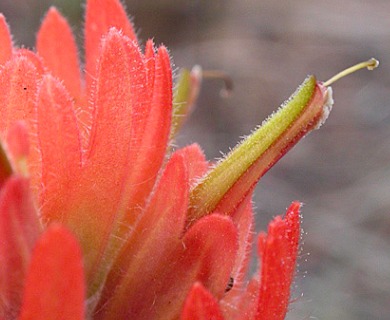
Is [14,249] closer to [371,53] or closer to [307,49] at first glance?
[371,53]

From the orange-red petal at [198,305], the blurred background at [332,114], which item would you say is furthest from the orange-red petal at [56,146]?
the blurred background at [332,114]

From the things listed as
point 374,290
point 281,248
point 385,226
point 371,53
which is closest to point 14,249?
point 281,248

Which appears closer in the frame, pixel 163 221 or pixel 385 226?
pixel 163 221

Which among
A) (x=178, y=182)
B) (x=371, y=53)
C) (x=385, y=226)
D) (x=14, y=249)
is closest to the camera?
(x=14, y=249)

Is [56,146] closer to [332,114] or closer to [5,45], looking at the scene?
[5,45]

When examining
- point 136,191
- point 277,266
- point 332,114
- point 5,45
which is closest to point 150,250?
point 136,191

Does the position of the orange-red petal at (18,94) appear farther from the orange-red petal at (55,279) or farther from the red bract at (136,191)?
the orange-red petal at (55,279)
